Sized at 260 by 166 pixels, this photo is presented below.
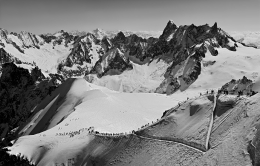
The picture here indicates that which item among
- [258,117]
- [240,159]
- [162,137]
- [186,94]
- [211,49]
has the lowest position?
[186,94]

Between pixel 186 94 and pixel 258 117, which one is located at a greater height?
pixel 258 117

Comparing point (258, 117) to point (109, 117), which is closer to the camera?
point (258, 117)

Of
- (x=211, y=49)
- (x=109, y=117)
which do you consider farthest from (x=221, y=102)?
(x=211, y=49)

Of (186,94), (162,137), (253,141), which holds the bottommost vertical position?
(186,94)

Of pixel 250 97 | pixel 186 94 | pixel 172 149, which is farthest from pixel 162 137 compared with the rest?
pixel 186 94

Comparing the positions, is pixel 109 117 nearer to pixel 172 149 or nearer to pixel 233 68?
pixel 172 149

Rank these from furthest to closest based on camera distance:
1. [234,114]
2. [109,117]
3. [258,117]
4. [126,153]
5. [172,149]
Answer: [109,117], [126,153], [172,149], [234,114], [258,117]

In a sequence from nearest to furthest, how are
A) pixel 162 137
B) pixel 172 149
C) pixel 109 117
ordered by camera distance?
pixel 172 149
pixel 162 137
pixel 109 117

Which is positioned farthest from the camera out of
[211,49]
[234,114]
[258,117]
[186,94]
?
[211,49]

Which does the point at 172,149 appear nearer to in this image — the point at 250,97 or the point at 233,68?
the point at 250,97
